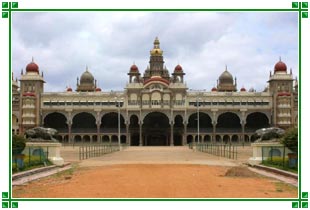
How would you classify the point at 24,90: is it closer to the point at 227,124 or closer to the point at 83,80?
the point at 83,80

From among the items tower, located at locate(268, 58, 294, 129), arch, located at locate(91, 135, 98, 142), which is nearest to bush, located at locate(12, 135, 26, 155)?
arch, located at locate(91, 135, 98, 142)

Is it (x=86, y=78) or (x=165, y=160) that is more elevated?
(x=86, y=78)

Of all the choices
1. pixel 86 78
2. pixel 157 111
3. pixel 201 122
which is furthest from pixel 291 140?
pixel 86 78

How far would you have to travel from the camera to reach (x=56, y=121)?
84.2m

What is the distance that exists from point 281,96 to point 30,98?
39.9 meters

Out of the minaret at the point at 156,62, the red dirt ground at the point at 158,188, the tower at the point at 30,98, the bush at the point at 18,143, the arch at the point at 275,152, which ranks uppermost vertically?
the minaret at the point at 156,62

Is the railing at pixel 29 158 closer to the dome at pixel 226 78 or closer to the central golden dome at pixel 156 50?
the central golden dome at pixel 156 50

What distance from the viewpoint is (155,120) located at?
8375 centimetres

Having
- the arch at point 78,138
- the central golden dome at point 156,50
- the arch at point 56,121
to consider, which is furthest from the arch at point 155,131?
the central golden dome at point 156,50

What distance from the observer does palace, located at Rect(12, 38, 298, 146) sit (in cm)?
7919

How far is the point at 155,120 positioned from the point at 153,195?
70782 mm

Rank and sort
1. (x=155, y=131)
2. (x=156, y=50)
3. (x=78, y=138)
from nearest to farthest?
1. (x=155, y=131)
2. (x=78, y=138)
3. (x=156, y=50)

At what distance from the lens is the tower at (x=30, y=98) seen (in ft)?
258

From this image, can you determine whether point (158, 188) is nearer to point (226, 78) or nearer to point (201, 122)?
point (201, 122)
